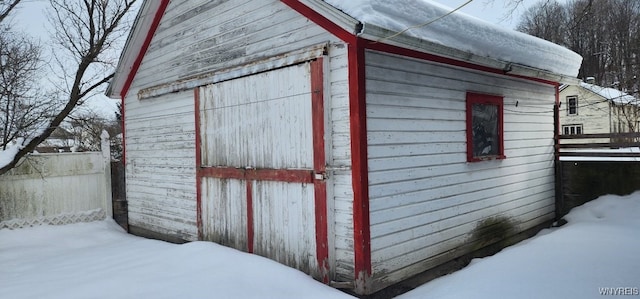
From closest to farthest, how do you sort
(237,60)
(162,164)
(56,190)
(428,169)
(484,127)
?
(428,169)
(237,60)
(484,127)
(162,164)
(56,190)

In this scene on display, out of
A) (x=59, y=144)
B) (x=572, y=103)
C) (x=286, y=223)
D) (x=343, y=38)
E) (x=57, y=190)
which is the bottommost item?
(x=286, y=223)

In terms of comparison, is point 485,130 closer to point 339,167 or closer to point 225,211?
point 339,167

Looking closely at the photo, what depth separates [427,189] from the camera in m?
5.25

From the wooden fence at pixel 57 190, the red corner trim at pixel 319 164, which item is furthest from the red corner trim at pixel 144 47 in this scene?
the red corner trim at pixel 319 164

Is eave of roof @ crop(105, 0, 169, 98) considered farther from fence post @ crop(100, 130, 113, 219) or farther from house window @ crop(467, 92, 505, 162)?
house window @ crop(467, 92, 505, 162)

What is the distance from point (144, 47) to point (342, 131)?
538cm

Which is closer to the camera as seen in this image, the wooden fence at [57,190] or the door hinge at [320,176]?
the door hinge at [320,176]

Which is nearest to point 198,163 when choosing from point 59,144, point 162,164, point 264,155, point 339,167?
point 162,164

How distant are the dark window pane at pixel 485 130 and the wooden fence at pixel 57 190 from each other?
7.37 metres

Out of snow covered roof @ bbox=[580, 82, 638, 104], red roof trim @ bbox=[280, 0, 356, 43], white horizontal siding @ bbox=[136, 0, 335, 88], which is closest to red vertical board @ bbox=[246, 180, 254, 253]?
white horizontal siding @ bbox=[136, 0, 335, 88]

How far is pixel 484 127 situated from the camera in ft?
21.1

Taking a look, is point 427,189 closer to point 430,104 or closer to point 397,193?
point 397,193

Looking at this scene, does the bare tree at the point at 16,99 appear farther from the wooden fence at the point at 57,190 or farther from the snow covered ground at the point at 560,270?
the snow covered ground at the point at 560,270

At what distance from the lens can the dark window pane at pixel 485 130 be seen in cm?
626
